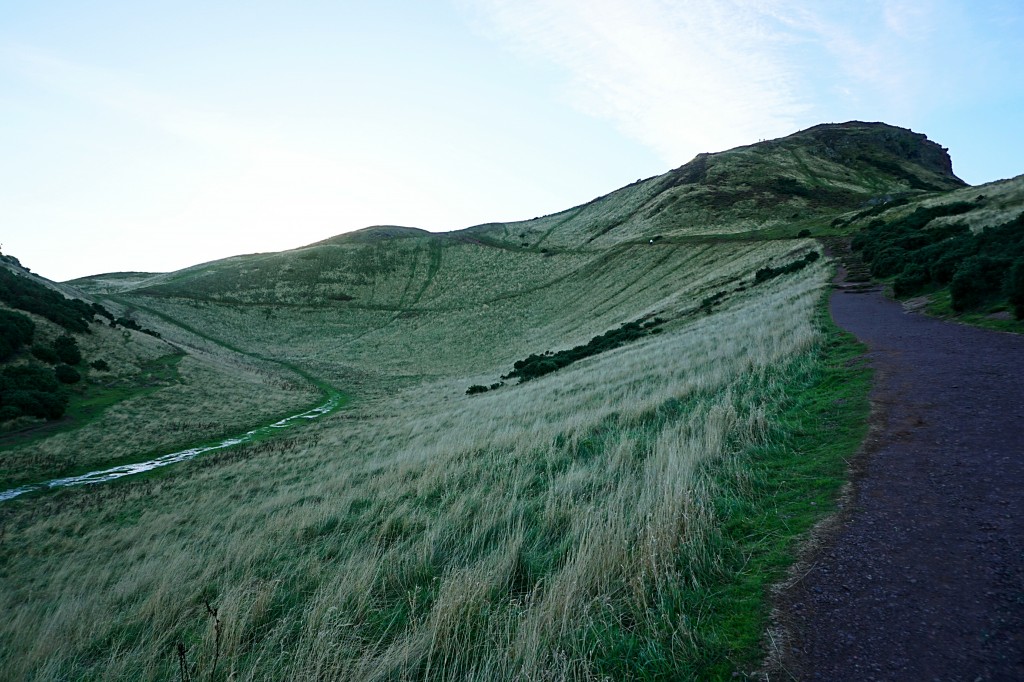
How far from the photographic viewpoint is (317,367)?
51.2m

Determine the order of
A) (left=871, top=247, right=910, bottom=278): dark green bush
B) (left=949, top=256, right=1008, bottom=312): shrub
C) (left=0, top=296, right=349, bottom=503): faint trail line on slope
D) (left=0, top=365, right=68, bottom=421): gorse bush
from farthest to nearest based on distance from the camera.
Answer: (left=871, top=247, right=910, bottom=278): dark green bush < (left=0, top=365, right=68, bottom=421): gorse bush < (left=0, top=296, right=349, bottom=503): faint trail line on slope < (left=949, top=256, right=1008, bottom=312): shrub

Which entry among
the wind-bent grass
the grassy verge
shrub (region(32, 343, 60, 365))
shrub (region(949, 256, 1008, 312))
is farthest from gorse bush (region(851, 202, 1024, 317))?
shrub (region(32, 343, 60, 365))

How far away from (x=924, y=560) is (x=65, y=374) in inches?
1382

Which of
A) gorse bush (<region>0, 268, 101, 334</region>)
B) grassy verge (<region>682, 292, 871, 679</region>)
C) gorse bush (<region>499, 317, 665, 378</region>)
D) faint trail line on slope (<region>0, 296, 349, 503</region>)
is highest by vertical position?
gorse bush (<region>0, 268, 101, 334</region>)

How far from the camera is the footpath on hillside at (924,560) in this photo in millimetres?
2906

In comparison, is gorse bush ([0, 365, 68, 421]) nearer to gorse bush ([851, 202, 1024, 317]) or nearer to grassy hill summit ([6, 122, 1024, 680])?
grassy hill summit ([6, 122, 1024, 680])

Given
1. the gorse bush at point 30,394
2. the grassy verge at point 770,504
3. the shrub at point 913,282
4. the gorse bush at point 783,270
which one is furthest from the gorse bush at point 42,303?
the gorse bush at point 783,270

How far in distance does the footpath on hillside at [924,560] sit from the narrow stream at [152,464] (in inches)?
890

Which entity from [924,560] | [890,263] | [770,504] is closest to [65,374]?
[770,504]

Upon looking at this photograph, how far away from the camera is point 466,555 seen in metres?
5.41

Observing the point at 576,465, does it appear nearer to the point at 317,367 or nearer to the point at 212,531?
the point at 212,531

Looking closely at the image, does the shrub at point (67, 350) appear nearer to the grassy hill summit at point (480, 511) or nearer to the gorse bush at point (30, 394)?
the grassy hill summit at point (480, 511)

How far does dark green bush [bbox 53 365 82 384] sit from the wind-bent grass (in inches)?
557

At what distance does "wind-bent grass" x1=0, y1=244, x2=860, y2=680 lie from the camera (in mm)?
3654
